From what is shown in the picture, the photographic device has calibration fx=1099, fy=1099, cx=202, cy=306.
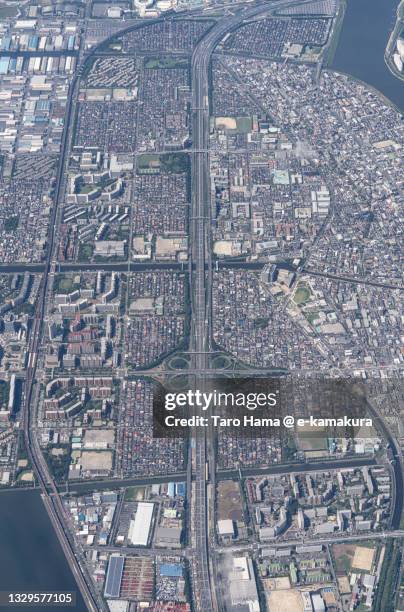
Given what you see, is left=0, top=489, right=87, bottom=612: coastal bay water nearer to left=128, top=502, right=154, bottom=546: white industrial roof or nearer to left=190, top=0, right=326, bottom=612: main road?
left=128, top=502, right=154, bottom=546: white industrial roof

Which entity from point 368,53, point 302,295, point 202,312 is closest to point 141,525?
point 202,312

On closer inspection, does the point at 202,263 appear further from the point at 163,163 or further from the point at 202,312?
the point at 163,163

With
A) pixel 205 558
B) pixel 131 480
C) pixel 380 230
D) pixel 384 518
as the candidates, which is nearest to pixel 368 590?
pixel 384 518

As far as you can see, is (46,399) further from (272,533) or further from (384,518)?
(384,518)

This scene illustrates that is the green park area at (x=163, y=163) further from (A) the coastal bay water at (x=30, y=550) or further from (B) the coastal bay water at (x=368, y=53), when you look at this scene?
(A) the coastal bay water at (x=30, y=550)

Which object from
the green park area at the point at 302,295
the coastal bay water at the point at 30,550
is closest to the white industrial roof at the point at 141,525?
the coastal bay water at the point at 30,550

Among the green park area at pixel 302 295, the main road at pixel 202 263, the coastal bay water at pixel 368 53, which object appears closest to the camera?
the main road at pixel 202 263

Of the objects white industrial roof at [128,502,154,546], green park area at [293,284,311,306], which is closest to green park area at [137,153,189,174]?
green park area at [293,284,311,306]

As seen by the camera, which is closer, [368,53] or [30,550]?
[30,550]
